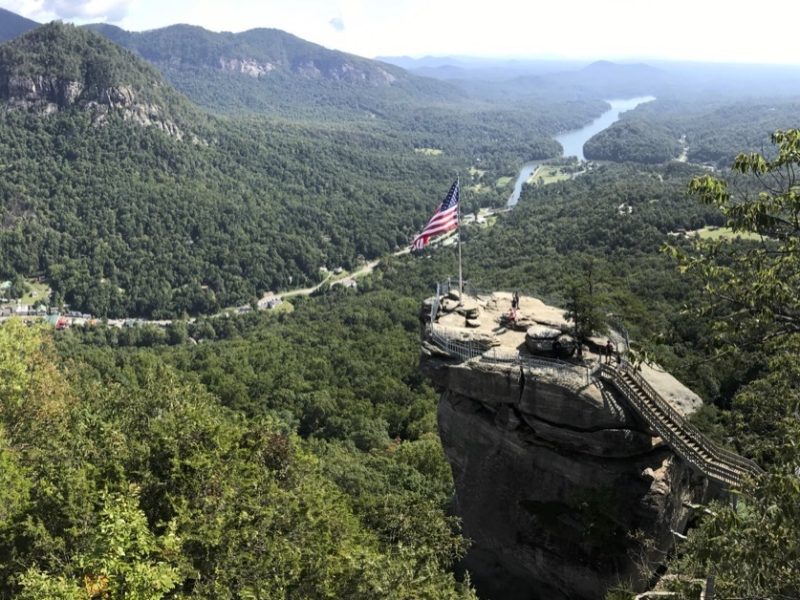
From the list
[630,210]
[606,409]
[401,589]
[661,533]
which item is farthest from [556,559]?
[630,210]

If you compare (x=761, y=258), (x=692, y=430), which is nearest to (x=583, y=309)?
(x=692, y=430)

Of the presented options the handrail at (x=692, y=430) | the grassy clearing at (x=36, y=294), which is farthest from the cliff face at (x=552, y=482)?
the grassy clearing at (x=36, y=294)

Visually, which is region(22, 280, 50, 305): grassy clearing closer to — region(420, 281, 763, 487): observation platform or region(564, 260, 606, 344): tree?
region(420, 281, 763, 487): observation platform

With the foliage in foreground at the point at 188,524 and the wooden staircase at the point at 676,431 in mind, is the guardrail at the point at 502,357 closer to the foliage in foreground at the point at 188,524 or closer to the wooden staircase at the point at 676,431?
the wooden staircase at the point at 676,431

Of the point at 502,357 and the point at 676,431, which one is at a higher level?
the point at 502,357

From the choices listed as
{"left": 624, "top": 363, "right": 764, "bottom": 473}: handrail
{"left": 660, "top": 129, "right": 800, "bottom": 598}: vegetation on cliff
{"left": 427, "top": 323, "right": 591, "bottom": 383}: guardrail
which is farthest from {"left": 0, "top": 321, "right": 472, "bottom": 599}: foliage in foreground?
{"left": 624, "top": 363, "right": 764, "bottom": 473}: handrail

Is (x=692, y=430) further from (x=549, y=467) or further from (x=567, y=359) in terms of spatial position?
(x=549, y=467)
